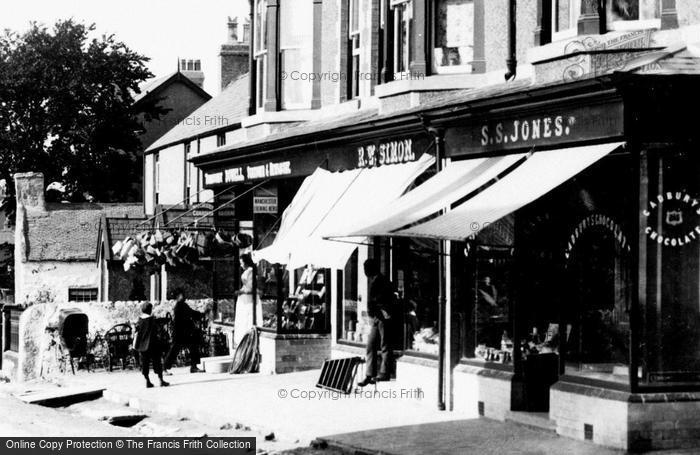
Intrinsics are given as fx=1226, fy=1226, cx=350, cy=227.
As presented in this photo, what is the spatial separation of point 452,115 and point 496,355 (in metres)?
3.15

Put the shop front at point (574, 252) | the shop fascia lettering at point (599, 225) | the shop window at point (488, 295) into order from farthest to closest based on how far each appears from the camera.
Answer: the shop window at point (488, 295) < the shop fascia lettering at point (599, 225) < the shop front at point (574, 252)

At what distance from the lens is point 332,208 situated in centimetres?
1897

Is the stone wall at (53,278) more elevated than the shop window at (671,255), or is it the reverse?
the shop window at (671,255)

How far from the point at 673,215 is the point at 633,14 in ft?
8.82

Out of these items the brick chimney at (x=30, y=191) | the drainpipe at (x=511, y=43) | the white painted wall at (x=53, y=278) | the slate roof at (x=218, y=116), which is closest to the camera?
the drainpipe at (x=511, y=43)

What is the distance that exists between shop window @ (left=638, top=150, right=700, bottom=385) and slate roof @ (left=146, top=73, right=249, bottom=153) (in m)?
19.6

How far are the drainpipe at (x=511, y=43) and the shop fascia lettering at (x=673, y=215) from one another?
4.33 metres

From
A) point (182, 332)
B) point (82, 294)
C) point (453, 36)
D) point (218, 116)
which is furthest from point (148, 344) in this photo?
point (82, 294)

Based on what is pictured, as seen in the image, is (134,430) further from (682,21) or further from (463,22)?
(682,21)

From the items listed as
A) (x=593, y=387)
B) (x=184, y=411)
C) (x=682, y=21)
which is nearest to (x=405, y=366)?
(x=184, y=411)

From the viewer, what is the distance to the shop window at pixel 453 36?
1788 cm

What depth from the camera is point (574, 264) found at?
1421cm

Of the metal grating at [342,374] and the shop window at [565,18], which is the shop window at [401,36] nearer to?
the shop window at [565,18]

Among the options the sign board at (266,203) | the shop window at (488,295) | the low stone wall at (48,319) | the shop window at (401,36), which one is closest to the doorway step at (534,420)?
the shop window at (488,295)
